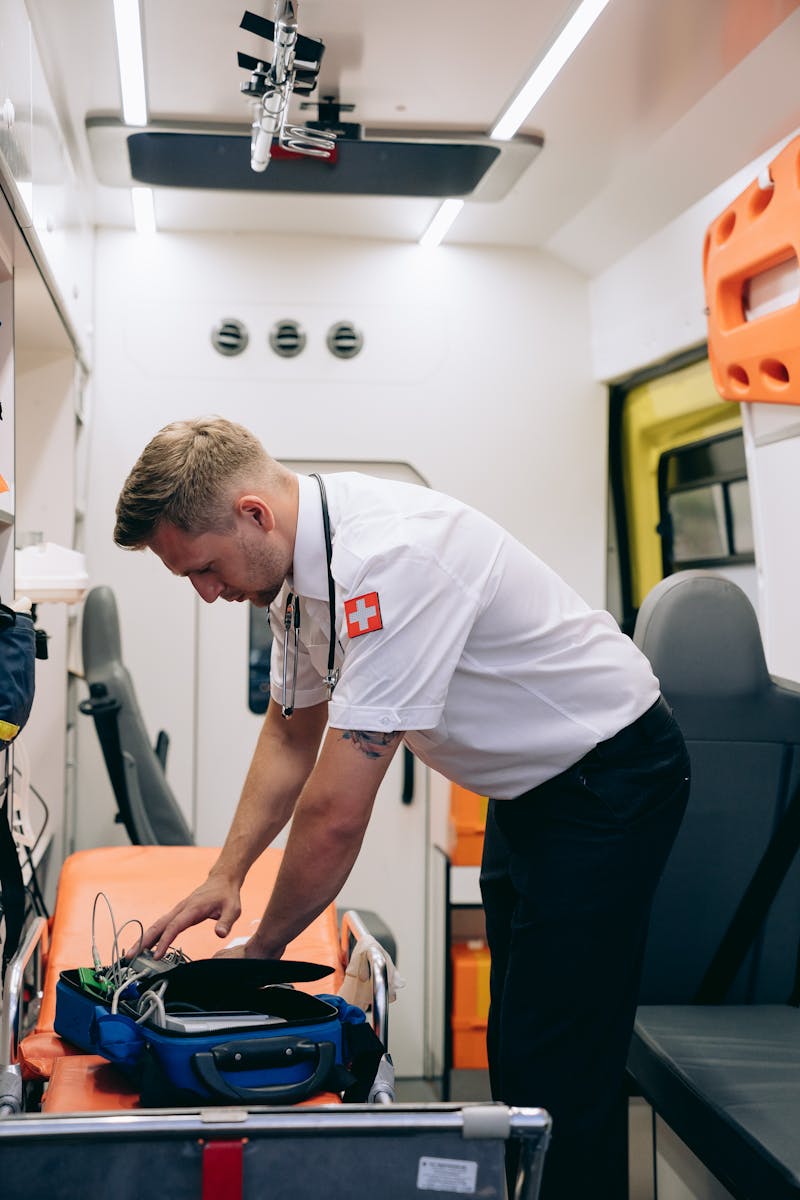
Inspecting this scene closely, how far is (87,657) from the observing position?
12.3ft

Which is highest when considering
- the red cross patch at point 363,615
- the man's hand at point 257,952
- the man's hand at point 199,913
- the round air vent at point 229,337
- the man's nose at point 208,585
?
the round air vent at point 229,337

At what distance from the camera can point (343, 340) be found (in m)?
4.52

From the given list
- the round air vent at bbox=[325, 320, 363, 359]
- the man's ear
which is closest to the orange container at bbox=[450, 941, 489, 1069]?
the round air vent at bbox=[325, 320, 363, 359]

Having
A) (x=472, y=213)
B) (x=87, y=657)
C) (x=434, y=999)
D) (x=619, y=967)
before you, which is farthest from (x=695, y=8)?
(x=434, y=999)

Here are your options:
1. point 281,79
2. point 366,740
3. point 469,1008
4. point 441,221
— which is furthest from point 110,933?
point 441,221

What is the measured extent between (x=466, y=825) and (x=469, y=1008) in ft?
2.11

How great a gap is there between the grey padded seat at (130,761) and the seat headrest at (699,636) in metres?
1.63

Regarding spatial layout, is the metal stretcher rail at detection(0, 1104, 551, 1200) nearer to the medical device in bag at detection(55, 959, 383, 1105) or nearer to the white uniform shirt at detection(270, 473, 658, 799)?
the medical device in bag at detection(55, 959, 383, 1105)

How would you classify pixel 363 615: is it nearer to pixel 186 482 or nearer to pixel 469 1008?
pixel 186 482

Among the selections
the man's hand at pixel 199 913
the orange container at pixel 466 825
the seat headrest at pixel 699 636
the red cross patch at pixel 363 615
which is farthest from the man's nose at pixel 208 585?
the orange container at pixel 466 825

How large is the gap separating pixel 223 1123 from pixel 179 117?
3048 mm

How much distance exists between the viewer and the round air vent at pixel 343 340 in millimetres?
4516

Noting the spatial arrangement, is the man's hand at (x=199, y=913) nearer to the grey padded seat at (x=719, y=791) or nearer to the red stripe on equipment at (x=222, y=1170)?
the red stripe on equipment at (x=222, y=1170)

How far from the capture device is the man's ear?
76.1 inches
